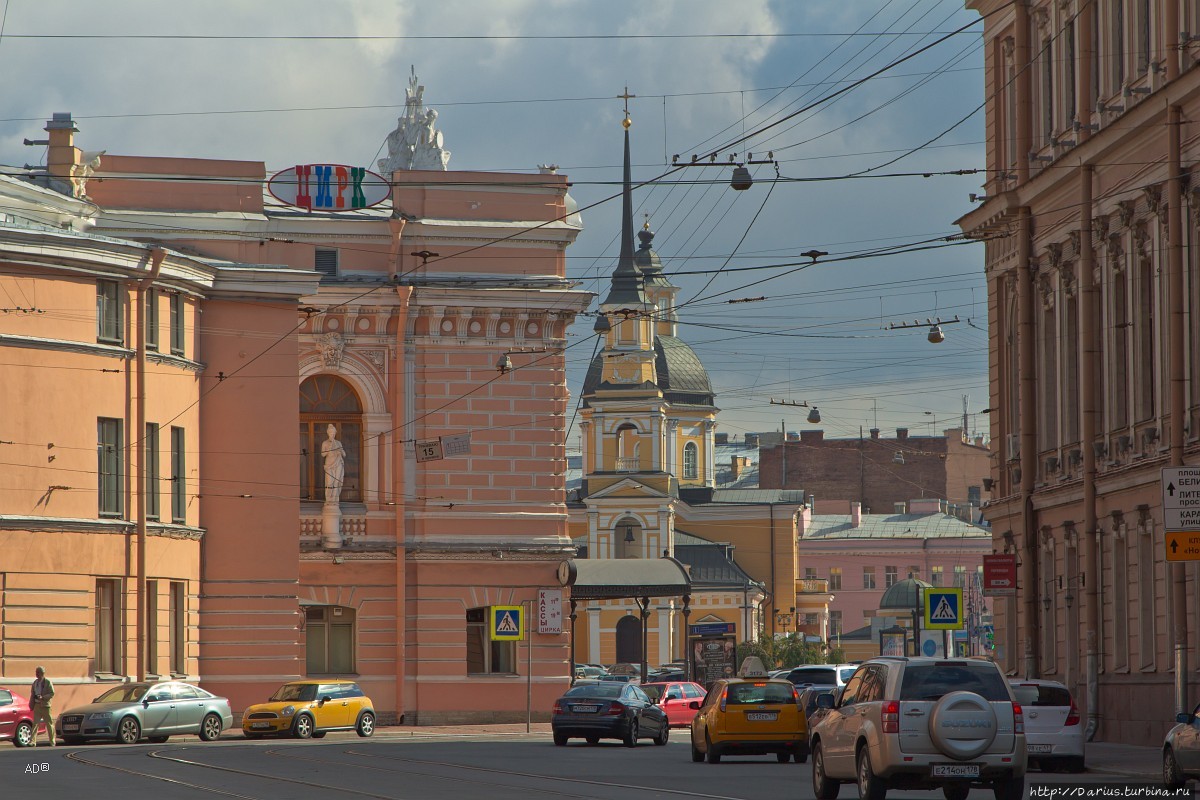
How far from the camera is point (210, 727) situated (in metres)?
37.8

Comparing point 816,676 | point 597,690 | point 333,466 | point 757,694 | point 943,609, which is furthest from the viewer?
point 333,466

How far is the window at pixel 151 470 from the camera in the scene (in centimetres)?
4144

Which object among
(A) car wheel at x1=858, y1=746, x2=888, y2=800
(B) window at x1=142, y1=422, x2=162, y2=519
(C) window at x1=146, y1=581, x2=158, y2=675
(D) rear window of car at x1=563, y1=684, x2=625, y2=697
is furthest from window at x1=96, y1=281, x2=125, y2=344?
(A) car wheel at x1=858, y1=746, x2=888, y2=800

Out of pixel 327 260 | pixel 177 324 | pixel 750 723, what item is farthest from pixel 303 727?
pixel 327 260

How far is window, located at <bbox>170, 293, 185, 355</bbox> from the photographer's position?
42.3 meters

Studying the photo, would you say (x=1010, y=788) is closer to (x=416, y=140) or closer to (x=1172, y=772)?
(x=1172, y=772)

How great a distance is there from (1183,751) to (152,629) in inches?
971

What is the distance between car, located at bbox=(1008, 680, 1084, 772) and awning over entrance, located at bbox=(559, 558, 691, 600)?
81.5 feet

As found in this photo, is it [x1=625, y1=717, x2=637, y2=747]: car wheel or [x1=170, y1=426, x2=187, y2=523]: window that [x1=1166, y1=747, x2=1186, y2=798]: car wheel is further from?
[x1=170, y1=426, x2=187, y2=523]: window

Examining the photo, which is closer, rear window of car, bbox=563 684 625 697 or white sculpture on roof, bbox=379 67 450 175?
rear window of car, bbox=563 684 625 697

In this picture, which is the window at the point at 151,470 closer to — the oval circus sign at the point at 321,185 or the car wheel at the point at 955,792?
the oval circus sign at the point at 321,185

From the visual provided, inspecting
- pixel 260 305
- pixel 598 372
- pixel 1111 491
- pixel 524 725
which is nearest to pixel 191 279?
pixel 260 305

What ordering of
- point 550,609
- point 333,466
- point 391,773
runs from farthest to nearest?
point 333,466
point 550,609
point 391,773

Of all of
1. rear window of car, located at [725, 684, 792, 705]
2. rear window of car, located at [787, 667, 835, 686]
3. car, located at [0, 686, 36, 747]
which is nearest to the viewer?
rear window of car, located at [725, 684, 792, 705]
